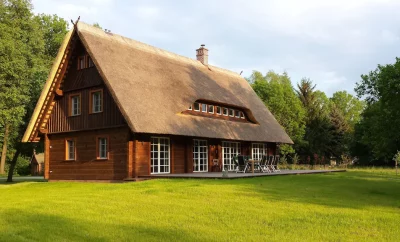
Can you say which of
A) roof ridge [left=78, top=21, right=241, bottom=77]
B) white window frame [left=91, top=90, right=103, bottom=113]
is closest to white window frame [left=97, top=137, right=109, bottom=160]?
white window frame [left=91, top=90, right=103, bottom=113]

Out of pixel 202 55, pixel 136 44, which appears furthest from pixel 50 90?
pixel 202 55

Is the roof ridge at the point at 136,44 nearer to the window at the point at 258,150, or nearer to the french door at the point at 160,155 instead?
the french door at the point at 160,155

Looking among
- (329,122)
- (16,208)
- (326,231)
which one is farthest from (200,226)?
(329,122)

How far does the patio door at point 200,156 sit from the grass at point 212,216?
8.17 meters

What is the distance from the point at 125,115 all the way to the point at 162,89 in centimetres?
386

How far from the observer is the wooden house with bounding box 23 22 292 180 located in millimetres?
17547

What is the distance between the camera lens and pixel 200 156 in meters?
21.0

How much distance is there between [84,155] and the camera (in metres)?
19.2

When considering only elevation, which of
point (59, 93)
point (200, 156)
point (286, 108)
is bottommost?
point (200, 156)

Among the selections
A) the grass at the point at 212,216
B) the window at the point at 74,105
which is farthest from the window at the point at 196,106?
the grass at the point at 212,216

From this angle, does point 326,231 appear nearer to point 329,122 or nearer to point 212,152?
point 212,152

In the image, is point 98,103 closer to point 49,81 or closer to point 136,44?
point 49,81

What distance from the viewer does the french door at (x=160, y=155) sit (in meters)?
18.4

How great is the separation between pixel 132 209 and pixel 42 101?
1294 cm
